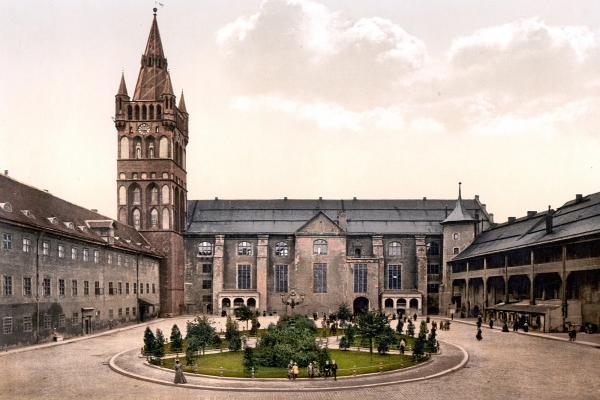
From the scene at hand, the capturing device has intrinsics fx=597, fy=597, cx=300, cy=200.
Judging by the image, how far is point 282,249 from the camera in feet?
282

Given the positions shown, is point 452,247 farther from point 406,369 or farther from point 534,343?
point 406,369

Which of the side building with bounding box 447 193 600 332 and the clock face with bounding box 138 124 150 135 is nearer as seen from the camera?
the side building with bounding box 447 193 600 332

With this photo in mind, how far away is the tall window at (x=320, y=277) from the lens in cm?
8294

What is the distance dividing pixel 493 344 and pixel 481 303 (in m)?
32.1

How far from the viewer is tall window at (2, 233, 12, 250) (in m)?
38.9

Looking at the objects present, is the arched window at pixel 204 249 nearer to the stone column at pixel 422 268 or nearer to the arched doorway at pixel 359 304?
the arched doorway at pixel 359 304

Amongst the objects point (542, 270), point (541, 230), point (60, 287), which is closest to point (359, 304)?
point (541, 230)

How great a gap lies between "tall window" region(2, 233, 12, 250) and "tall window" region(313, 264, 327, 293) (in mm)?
48779

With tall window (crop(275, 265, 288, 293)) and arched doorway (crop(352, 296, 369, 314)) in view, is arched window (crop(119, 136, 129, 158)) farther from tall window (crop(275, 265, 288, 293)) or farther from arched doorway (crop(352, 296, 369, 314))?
arched doorway (crop(352, 296, 369, 314))

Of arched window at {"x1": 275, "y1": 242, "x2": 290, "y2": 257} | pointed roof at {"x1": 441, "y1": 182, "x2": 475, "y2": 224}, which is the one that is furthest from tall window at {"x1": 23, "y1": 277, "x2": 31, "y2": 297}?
pointed roof at {"x1": 441, "y1": 182, "x2": 475, "y2": 224}

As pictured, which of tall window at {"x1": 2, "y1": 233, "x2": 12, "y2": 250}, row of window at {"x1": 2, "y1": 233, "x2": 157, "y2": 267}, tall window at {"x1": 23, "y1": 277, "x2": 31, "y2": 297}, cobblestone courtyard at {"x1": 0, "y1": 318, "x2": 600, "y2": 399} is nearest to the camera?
cobblestone courtyard at {"x1": 0, "y1": 318, "x2": 600, "y2": 399}

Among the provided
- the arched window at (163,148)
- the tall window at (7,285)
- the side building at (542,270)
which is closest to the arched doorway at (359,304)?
the side building at (542,270)

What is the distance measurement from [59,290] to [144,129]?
123ft

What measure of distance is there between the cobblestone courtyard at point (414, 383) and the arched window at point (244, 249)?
45.7 m
